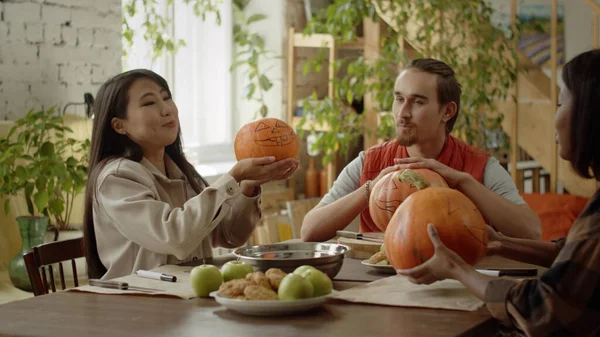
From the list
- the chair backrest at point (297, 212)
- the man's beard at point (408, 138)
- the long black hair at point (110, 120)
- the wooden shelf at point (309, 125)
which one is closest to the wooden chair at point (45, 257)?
the long black hair at point (110, 120)

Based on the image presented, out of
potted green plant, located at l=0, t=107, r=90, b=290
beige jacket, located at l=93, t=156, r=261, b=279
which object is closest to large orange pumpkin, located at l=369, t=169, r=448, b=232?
beige jacket, located at l=93, t=156, r=261, b=279

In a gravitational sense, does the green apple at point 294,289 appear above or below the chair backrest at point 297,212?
above

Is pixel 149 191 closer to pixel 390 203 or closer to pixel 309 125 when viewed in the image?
pixel 390 203

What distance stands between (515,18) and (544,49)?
1.34 m

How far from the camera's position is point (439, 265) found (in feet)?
5.38

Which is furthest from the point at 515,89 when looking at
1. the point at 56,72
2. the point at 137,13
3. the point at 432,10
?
the point at 56,72

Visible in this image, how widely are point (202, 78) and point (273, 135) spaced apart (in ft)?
10.4

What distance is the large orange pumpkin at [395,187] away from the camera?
215 centimetres

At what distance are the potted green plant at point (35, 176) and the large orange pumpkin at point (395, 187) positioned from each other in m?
1.62

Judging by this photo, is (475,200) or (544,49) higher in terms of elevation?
(544,49)

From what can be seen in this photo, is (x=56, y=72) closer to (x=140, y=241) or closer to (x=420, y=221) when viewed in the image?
(x=140, y=241)

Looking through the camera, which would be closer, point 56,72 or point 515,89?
point 56,72

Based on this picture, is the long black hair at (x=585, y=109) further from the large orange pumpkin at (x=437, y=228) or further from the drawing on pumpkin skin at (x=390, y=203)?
the drawing on pumpkin skin at (x=390, y=203)

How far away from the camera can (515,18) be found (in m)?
5.08
